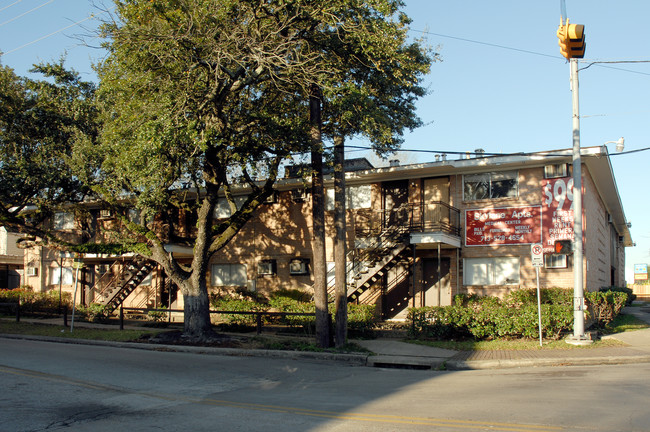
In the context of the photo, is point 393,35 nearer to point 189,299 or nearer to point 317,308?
point 317,308

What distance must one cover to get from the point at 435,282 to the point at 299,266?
5.88 meters

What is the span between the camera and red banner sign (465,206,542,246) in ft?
66.5

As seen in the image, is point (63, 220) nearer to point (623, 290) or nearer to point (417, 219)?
point (417, 219)

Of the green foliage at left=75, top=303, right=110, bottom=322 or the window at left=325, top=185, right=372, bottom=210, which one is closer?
the window at left=325, top=185, right=372, bottom=210

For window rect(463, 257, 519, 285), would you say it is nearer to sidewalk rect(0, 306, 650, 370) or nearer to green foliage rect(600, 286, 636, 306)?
sidewalk rect(0, 306, 650, 370)

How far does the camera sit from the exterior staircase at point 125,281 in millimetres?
25844

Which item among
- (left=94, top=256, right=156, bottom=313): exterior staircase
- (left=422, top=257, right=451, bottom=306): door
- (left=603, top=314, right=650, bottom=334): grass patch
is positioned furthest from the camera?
(left=94, top=256, right=156, bottom=313): exterior staircase

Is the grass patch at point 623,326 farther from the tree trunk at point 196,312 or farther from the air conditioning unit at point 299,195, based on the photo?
the tree trunk at point 196,312

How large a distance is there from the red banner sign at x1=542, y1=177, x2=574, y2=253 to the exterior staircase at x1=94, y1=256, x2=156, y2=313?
17783 mm

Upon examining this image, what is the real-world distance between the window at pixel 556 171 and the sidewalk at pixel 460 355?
20.0 ft

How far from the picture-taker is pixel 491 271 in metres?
20.9

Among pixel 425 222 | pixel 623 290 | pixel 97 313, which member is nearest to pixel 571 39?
pixel 425 222

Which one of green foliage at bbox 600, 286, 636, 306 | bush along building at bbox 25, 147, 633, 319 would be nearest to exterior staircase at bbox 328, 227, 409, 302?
bush along building at bbox 25, 147, 633, 319

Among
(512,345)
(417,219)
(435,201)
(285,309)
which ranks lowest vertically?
(512,345)
